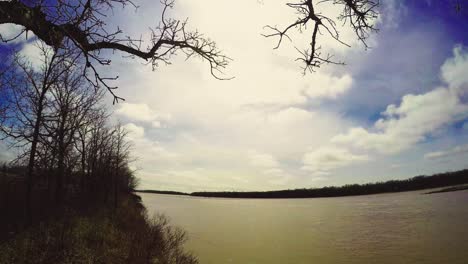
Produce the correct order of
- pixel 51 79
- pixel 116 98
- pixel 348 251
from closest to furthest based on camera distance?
pixel 116 98 → pixel 51 79 → pixel 348 251

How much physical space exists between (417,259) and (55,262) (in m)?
16.3

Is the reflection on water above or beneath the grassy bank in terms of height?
beneath

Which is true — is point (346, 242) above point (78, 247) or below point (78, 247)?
below

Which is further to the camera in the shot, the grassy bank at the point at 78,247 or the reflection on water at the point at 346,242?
the reflection on water at the point at 346,242

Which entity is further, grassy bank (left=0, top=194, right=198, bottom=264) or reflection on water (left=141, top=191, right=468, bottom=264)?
reflection on water (left=141, top=191, right=468, bottom=264)

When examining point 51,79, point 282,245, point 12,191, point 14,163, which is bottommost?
point 282,245

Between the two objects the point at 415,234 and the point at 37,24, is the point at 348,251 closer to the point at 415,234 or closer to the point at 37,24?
the point at 415,234

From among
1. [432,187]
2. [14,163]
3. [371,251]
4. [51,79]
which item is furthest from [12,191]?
[432,187]

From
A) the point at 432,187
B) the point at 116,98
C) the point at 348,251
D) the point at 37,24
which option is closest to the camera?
the point at 37,24

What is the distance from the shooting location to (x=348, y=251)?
18.3m

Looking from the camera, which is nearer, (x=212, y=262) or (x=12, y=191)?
(x=212, y=262)

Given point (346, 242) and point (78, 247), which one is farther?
point (346, 242)

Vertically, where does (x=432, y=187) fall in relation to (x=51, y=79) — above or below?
below

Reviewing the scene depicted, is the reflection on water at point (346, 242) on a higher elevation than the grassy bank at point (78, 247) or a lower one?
lower
